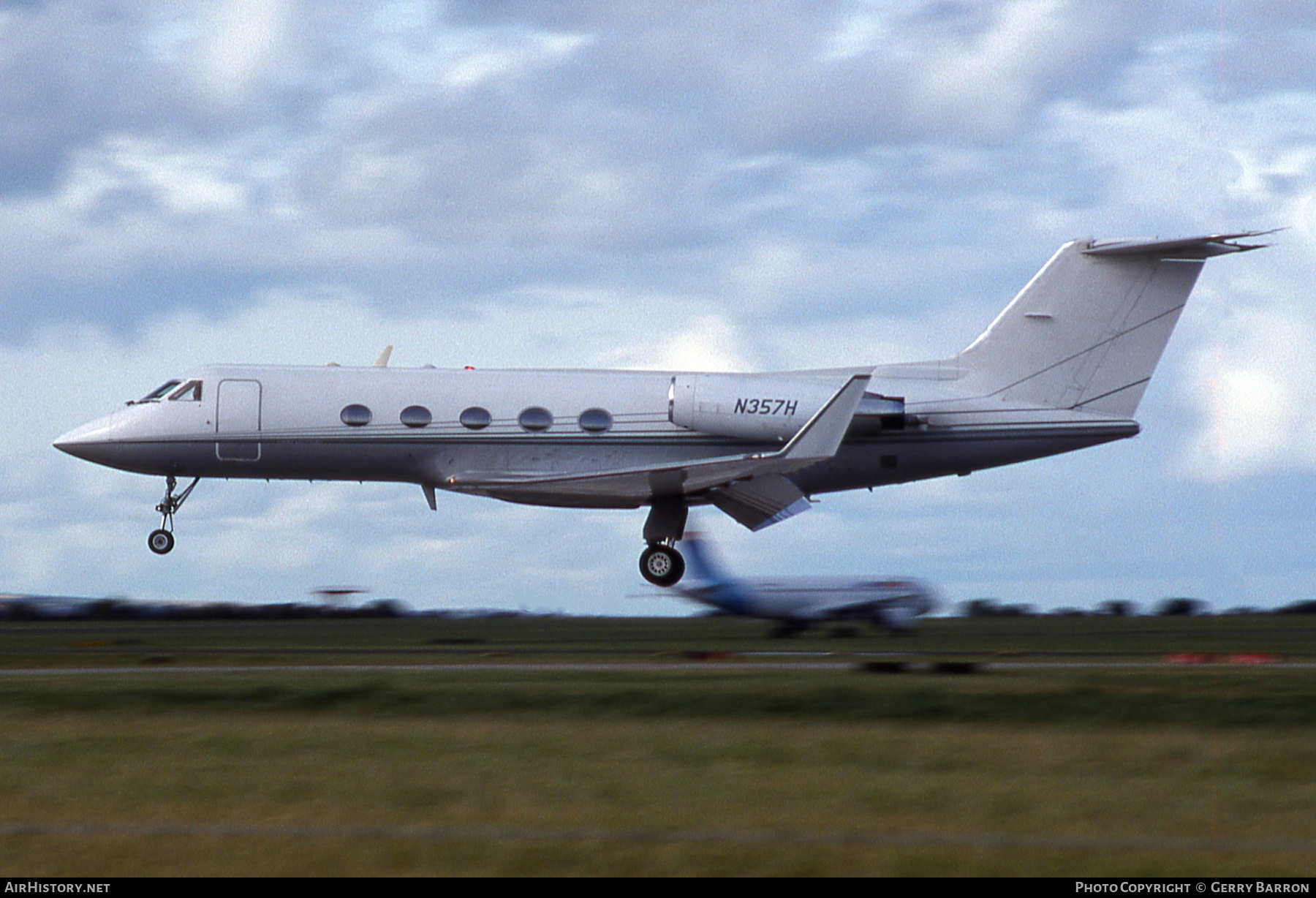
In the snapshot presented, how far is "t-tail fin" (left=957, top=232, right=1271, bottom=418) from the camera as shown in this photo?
1405 inches

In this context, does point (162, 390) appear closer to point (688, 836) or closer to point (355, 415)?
point (355, 415)

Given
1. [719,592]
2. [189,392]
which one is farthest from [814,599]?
[189,392]

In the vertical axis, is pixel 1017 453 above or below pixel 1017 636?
above

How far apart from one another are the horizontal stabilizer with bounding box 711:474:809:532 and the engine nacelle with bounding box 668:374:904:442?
1.12 m

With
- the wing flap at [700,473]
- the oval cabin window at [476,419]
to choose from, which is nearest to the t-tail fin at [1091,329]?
the wing flap at [700,473]

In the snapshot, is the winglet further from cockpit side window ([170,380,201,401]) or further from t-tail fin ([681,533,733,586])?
cockpit side window ([170,380,201,401])

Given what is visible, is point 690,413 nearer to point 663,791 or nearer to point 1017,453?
point 1017,453

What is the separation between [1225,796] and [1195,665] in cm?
833

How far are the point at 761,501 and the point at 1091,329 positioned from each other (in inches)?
333

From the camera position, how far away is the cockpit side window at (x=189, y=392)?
35094 millimetres

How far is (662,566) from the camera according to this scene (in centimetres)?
3391

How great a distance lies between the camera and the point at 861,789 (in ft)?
43.6

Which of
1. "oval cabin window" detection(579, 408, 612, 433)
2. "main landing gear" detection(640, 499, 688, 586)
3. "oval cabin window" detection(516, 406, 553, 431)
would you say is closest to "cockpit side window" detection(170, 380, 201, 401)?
"oval cabin window" detection(516, 406, 553, 431)
